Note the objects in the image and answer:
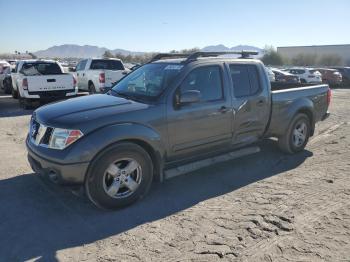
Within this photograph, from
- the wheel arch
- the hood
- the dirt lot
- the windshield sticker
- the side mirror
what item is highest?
the windshield sticker

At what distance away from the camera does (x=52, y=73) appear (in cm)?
1312

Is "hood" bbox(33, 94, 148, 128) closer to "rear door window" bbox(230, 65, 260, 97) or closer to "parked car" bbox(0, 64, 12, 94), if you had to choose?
"rear door window" bbox(230, 65, 260, 97)

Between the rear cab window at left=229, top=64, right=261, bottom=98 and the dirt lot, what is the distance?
128 centimetres

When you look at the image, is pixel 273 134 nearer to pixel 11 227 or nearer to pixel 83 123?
pixel 83 123

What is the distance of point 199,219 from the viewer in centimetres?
425

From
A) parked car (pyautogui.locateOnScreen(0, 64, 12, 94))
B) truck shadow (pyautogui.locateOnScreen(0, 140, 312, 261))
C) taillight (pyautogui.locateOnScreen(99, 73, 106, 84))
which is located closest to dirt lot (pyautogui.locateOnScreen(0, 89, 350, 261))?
truck shadow (pyautogui.locateOnScreen(0, 140, 312, 261))

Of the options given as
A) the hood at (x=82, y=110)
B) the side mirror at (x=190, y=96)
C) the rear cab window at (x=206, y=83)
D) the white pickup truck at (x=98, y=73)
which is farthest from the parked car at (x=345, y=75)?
the hood at (x=82, y=110)

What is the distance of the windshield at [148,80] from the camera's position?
502 centimetres

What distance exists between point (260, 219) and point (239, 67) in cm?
254

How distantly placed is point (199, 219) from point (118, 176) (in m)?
1.09

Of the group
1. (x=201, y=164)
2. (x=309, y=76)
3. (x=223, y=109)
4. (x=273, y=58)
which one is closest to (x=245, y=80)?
(x=223, y=109)

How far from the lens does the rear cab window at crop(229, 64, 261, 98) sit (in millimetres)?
5633

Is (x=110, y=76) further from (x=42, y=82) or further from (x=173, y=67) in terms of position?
(x=173, y=67)

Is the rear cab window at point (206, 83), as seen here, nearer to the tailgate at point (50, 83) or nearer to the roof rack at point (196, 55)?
the roof rack at point (196, 55)
